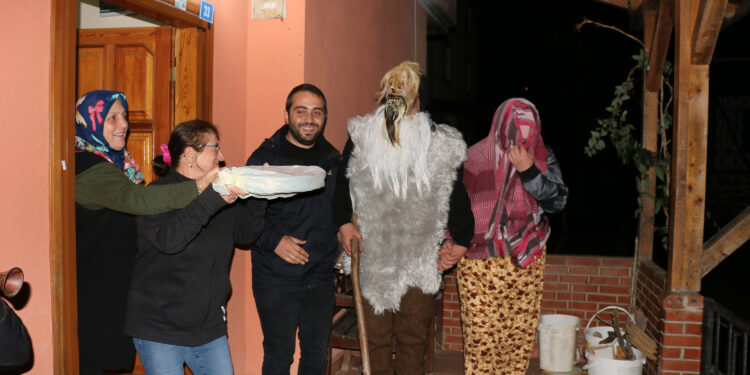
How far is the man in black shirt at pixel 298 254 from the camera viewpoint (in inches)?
116

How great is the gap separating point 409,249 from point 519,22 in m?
19.3

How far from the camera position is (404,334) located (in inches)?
111

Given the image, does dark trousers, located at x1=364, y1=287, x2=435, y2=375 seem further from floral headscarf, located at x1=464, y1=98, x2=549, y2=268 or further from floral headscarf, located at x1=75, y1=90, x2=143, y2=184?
floral headscarf, located at x1=75, y1=90, x2=143, y2=184

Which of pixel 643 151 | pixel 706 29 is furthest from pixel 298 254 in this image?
pixel 643 151

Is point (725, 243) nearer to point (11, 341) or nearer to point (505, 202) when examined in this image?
point (505, 202)

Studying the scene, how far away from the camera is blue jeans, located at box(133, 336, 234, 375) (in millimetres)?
2230

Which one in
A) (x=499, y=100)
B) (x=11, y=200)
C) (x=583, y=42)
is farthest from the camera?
(x=499, y=100)

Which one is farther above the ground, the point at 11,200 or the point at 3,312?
the point at 11,200

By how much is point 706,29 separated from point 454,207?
180cm

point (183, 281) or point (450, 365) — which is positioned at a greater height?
point (183, 281)

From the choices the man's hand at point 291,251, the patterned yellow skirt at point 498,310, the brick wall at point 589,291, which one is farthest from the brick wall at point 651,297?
the man's hand at point 291,251

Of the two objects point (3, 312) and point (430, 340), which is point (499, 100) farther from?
point (3, 312)

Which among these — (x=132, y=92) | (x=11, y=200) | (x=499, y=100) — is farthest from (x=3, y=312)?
(x=499, y=100)

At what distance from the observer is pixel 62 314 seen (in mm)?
2387
